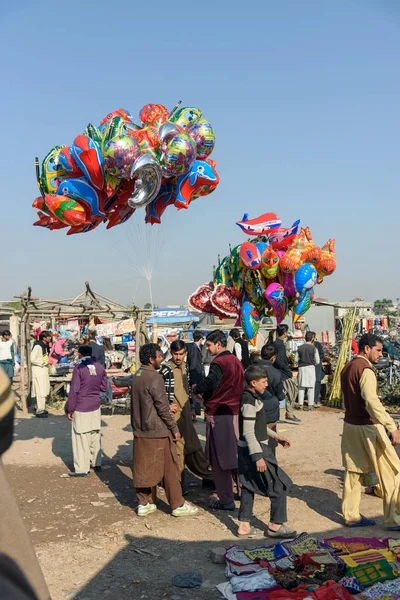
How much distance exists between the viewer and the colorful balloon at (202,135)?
7488 mm

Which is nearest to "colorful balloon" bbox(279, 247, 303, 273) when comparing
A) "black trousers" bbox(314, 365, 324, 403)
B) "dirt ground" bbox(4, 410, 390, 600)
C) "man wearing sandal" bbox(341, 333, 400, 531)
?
"black trousers" bbox(314, 365, 324, 403)

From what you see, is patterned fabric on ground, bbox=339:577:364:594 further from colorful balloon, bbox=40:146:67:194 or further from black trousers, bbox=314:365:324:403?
black trousers, bbox=314:365:324:403

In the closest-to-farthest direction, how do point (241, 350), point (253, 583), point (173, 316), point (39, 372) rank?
1. point (253, 583)
2. point (241, 350)
3. point (39, 372)
4. point (173, 316)

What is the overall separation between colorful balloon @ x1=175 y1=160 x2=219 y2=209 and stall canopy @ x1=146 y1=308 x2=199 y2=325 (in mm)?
14013

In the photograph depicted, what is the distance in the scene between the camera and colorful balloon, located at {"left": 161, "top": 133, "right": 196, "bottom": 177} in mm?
7117

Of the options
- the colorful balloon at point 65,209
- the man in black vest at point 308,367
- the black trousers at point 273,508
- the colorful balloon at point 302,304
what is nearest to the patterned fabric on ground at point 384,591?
the black trousers at point 273,508

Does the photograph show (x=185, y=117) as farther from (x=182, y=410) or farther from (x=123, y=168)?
(x=182, y=410)

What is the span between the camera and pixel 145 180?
23.6 feet

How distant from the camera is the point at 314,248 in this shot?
1325 cm

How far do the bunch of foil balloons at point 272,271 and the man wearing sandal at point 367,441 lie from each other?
7077 millimetres

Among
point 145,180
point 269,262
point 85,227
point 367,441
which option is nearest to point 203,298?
point 269,262

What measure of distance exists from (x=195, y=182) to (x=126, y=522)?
436cm

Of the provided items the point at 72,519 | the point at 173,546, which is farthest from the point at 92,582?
the point at 72,519

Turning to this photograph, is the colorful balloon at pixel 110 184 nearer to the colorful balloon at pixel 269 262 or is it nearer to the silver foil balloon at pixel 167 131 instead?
the silver foil balloon at pixel 167 131
